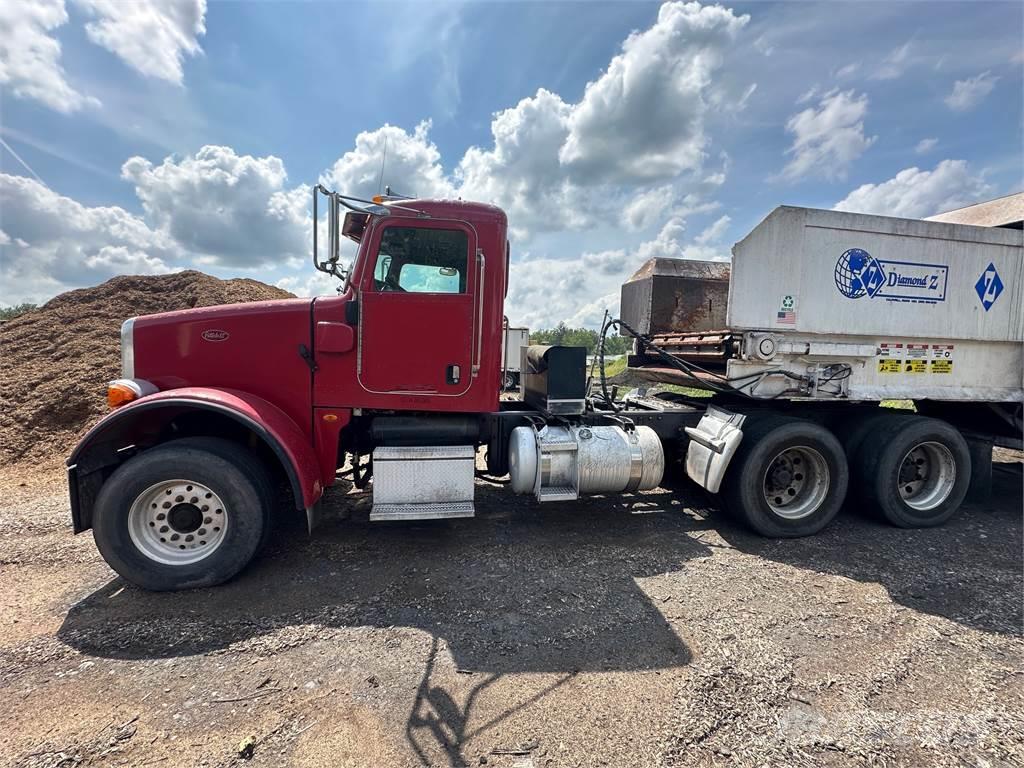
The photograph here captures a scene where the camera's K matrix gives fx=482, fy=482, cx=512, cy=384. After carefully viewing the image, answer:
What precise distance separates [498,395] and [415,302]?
1062 mm

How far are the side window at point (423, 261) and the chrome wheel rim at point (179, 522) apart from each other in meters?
2.03

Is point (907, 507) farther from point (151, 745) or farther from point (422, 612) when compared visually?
point (151, 745)

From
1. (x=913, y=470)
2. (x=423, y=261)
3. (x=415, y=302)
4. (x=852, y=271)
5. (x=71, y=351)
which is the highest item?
(x=852, y=271)

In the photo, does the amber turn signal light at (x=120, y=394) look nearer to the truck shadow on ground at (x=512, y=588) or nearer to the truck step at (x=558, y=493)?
the truck shadow on ground at (x=512, y=588)

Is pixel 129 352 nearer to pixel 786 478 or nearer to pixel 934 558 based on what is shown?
pixel 786 478

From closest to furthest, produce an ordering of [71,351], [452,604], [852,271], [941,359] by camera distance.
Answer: [452,604] → [852,271] → [941,359] → [71,351]

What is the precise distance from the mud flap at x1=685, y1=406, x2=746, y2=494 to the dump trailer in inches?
1.0

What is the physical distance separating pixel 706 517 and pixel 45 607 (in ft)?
17.7

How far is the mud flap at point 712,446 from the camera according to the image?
445 centimetres

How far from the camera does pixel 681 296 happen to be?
19.0ft

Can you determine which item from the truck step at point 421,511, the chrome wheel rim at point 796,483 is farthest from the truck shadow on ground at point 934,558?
the truck step at point 421,511

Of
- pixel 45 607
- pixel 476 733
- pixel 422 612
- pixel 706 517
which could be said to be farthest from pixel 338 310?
pixel 706 517

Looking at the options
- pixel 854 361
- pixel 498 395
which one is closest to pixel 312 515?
pixel 498 395

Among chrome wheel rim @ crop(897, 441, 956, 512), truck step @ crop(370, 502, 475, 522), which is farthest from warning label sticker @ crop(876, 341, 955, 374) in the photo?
truck step @ crop(370, 502, 475, 522)
